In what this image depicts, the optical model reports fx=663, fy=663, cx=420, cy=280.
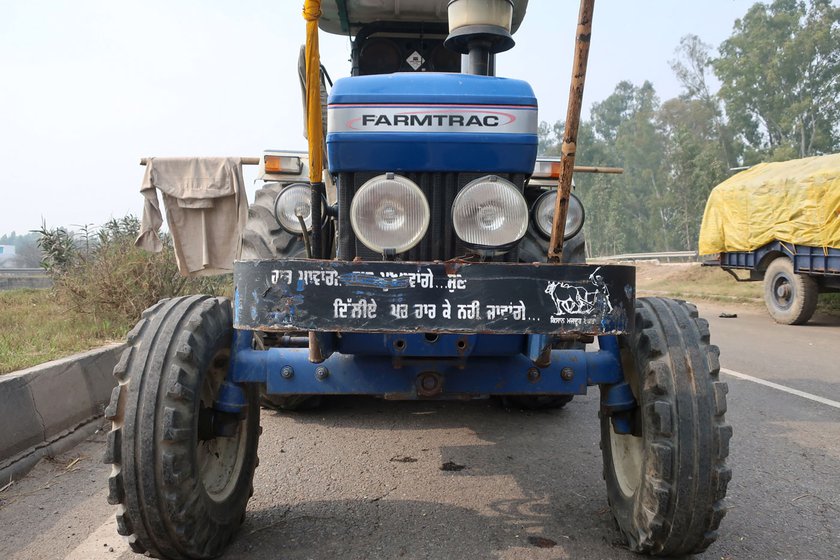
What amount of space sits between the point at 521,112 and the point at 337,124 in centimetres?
78

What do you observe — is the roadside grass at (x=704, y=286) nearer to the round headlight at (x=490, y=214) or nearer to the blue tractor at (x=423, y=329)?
the blue tractor at (x=423, y=329)

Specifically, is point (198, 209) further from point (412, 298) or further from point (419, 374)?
point (412, 298)

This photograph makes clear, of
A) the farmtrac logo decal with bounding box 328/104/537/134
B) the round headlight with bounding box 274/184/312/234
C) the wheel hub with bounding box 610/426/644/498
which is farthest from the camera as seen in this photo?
the round headlight with bounding box 274/184/312/234

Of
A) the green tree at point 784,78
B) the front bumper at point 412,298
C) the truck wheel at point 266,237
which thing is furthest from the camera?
the green tree at point 784,78

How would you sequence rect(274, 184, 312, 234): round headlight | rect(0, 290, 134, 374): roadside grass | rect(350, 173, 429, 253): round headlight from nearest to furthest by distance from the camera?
rect(350, 173, 429, 253): round headlight, rect(274, 184, 312, 234): round headlight, rect(0, 290, 134, 374): roadside grass

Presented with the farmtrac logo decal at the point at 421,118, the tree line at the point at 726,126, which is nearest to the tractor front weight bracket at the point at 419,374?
the farmtrac logo decal at the point at 421,118

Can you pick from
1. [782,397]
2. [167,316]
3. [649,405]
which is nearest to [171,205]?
[167,316]

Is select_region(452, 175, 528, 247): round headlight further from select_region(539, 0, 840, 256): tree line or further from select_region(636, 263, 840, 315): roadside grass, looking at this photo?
select_region(539, 0, 840, 256): tree line

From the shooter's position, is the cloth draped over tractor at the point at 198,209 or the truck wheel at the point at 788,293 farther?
the truck wheel at the point at 788,293

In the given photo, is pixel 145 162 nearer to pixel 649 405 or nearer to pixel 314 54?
pixel 314 54

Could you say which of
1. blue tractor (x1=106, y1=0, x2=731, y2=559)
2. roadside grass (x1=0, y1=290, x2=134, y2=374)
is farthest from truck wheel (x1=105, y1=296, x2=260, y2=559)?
roadside grass (x1=0, y1=290, x2=134, y2=374)

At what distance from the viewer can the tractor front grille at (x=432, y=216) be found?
9.31ft

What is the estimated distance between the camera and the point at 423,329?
2271 millimetres

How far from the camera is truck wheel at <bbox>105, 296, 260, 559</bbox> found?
237 cm
